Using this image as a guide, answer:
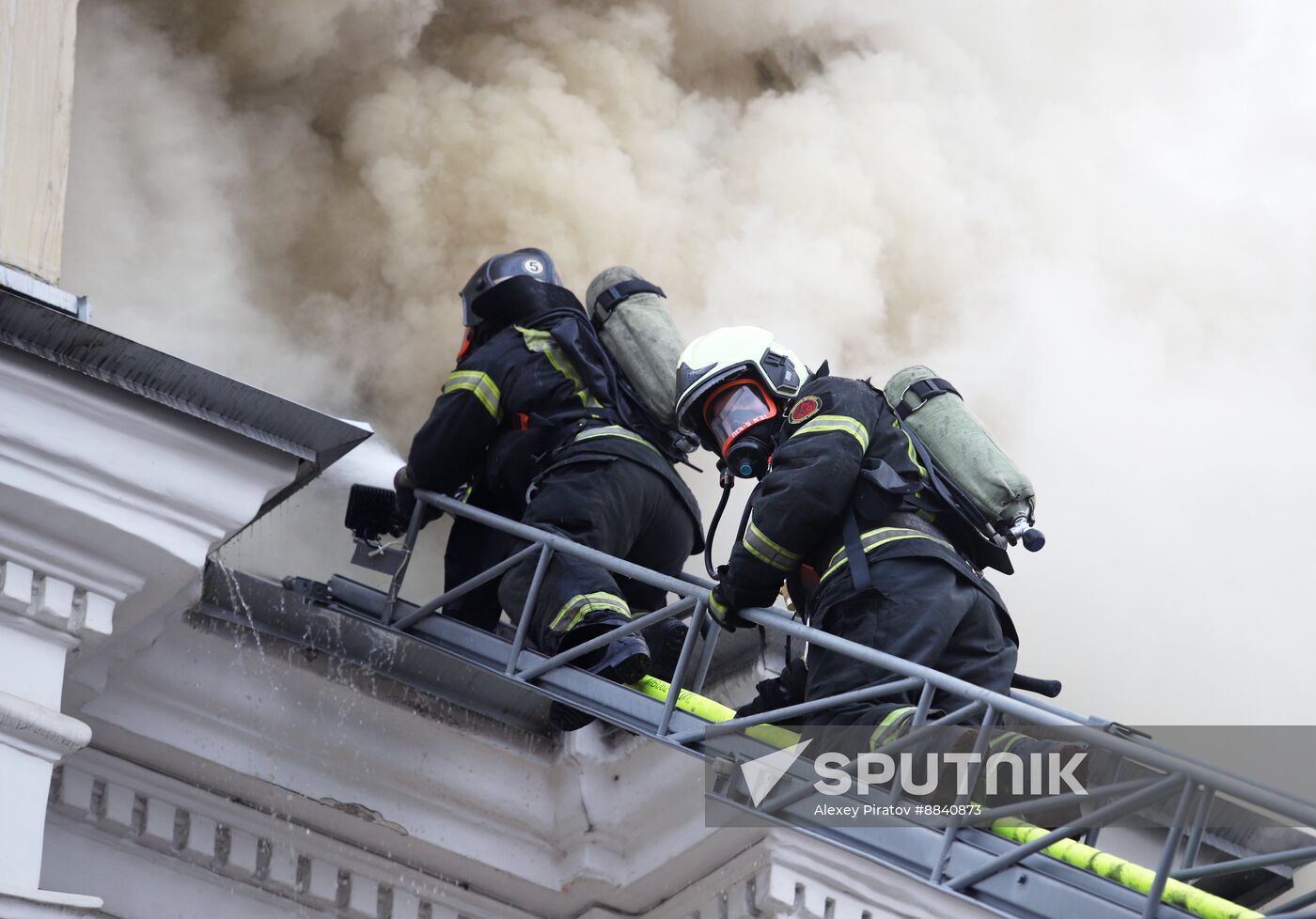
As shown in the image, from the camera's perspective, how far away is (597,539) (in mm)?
6297

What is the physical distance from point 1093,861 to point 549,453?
2232mm

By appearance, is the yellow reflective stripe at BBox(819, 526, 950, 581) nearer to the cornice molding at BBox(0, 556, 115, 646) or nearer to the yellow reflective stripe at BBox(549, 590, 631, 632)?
the yellow reflective stripe at BBox(549, 590, 631, 632)

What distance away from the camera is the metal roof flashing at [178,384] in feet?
16.8

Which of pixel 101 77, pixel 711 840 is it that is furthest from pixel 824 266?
pixel 711 840

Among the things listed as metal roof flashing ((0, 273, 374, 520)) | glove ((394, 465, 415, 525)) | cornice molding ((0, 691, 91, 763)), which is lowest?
cornice molding ((0, 691, 91, 763))

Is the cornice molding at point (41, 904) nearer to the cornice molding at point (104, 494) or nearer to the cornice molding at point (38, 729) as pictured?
the cornice molding at point (38, 729)

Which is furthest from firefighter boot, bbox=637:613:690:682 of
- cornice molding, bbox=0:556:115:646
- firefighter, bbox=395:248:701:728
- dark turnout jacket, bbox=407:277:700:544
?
cornice molding, bbox=0:556:115:646

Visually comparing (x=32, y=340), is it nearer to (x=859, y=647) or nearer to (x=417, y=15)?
(x=859, y=647)

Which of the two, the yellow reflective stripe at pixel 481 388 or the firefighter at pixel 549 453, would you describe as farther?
the yellow reflective stripe at pixel 481 388

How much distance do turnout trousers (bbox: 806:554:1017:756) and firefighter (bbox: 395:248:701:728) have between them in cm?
77

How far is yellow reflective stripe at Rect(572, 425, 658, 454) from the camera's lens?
6562mm

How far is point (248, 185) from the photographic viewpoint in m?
8.91

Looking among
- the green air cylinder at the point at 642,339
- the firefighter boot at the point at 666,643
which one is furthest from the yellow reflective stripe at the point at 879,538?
the green air cylinder at the point at 642,339

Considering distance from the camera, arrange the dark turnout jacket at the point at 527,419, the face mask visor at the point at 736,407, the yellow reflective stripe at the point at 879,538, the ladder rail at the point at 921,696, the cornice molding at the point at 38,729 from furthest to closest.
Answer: the dark turnout jacket at the point at 527,419 < the face mask visor at the point at 736,407 < the yellow reflective stripe at the point at 879,538 < the cornice molding at the point at 38,729 < the ladder rail at the point at 921,696
